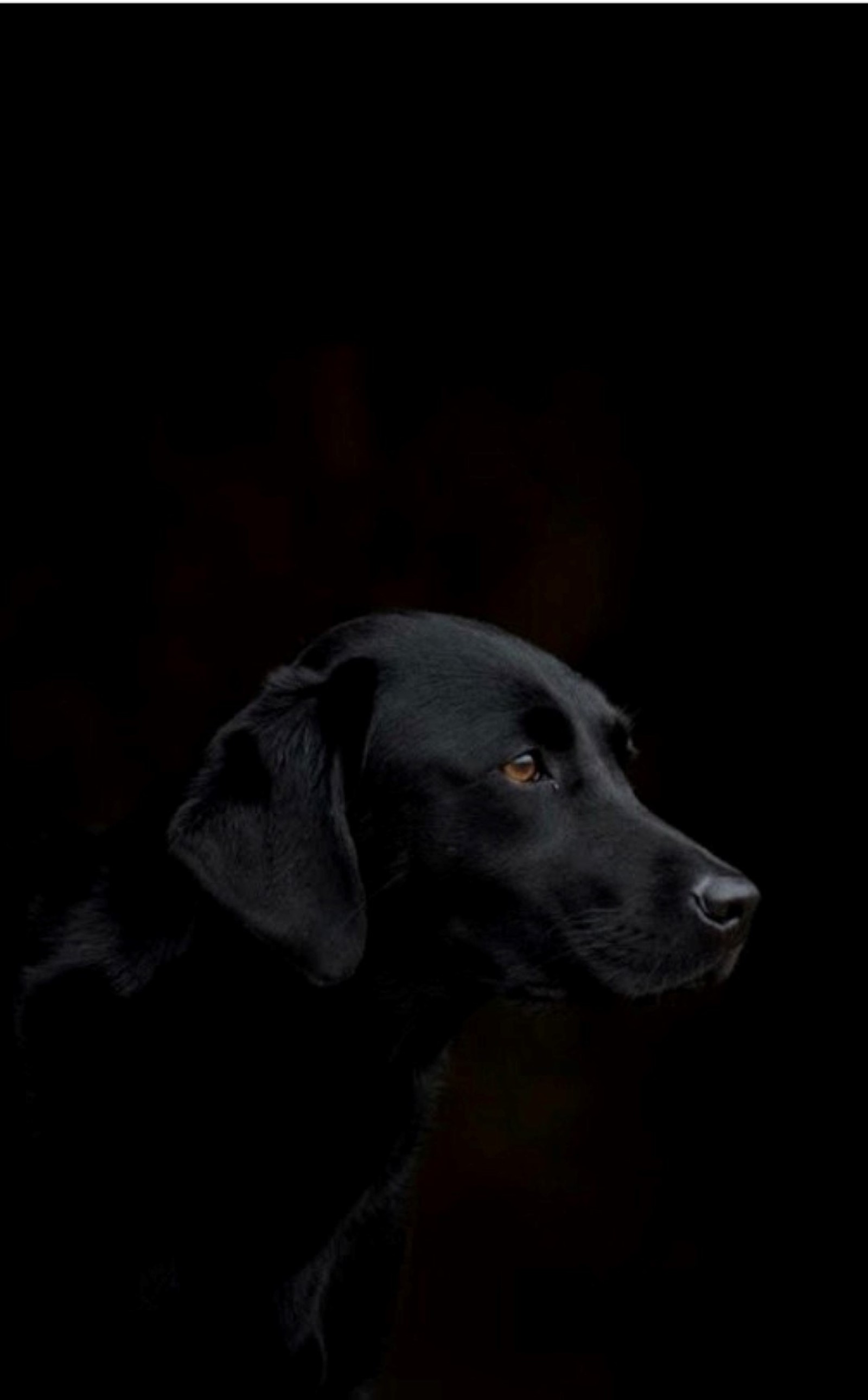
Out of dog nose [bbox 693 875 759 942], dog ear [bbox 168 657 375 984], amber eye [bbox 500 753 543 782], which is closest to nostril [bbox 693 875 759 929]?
dog nose [bbox 693 875 759 942]

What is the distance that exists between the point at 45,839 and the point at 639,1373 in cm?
179

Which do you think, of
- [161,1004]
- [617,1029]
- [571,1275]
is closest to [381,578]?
[617,1029]

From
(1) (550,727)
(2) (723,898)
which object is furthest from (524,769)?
(2) (723,898)

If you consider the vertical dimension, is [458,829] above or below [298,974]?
above

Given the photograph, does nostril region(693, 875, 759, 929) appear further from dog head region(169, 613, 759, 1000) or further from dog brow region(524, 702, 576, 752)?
dog brow region(524, 702, 576, 752)

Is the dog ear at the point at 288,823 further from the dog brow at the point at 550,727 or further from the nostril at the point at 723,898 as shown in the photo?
the nostril at the point at 723,898

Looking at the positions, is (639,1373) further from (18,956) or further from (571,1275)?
(18,956)

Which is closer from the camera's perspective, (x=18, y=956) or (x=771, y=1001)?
(x=18, y=956)

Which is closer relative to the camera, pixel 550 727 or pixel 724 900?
pixel 724 900

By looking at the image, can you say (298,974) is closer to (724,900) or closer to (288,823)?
(288,823)

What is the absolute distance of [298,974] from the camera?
2734 millimetres

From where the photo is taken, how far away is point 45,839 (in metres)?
3.01

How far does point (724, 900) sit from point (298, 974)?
51 cm

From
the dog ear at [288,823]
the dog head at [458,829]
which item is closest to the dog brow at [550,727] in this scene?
the dog head at [458,829]
